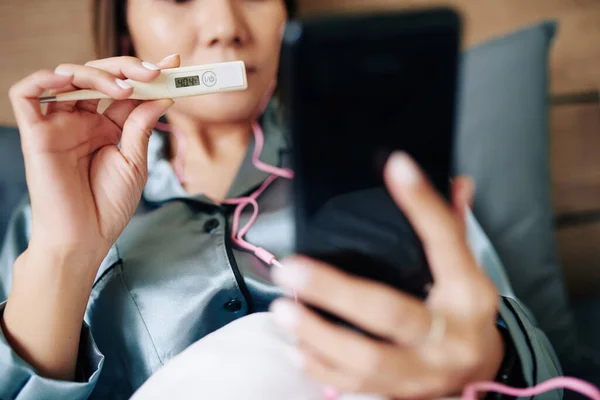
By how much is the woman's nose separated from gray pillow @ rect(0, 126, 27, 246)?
0.42 meters

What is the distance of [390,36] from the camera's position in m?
0.28

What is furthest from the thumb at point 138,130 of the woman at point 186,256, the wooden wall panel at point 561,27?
the wooden wall panel at point 561,27

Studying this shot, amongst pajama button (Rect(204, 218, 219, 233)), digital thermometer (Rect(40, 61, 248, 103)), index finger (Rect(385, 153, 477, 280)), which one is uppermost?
digital thermometer (Rect(40, 61, 248, 103))

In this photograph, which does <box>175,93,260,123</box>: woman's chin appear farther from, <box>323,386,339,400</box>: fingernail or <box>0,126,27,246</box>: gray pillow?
<box>323,386,339,400</box>: fingernail

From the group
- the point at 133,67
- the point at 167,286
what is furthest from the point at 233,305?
the point at 133,67

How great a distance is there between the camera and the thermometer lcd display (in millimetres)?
463

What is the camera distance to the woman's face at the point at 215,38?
0.62m

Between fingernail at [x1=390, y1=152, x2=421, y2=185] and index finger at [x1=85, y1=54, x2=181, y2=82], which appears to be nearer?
fingernail at [x1=390, y1=152, x2=421, y2=185]

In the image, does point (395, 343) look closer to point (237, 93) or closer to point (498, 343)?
point (498, 343)

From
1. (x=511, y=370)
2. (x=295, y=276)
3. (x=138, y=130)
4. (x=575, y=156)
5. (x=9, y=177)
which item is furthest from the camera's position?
(x=575, y=156)

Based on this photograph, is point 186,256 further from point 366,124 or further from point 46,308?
point 366,124

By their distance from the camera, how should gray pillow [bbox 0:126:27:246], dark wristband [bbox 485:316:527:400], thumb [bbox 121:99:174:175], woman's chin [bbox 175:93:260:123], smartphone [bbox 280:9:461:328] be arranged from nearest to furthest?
smartphone [bbox 280:9:461:328]
dark wristband [bbox 485:316:527:400]
thumb [bbox 121:99:174:175]
woman's chin [bbox 175:93:260:123]
gray pillow [bbox 0:126:27:246]

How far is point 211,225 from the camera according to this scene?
0.61m

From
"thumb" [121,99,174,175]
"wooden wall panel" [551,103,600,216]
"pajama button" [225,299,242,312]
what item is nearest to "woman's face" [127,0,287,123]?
"thumb" [121,99,174,175]
